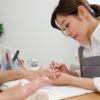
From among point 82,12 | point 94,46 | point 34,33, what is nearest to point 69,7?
point 82,12

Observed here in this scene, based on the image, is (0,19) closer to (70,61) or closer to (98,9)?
(70,61)

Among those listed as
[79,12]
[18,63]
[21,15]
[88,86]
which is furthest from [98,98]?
[21,15]

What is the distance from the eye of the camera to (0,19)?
2.08 meters

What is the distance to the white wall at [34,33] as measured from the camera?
70.7 inches

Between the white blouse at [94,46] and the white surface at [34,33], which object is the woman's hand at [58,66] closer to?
the white blouse at [94,46]

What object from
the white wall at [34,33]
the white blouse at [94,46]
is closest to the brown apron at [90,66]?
the white blouse at [94,46]

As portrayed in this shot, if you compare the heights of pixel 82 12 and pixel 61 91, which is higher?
pixel 82 12

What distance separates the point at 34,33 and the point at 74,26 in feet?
2.48

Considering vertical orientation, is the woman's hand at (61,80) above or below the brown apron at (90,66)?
below

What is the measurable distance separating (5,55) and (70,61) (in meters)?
0.46

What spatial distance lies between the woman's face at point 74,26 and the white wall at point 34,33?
0.47 m

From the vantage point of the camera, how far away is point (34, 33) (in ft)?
6.32

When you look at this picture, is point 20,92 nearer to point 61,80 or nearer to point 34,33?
point 61,80

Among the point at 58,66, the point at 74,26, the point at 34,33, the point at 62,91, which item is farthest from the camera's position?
the point at 34,33
